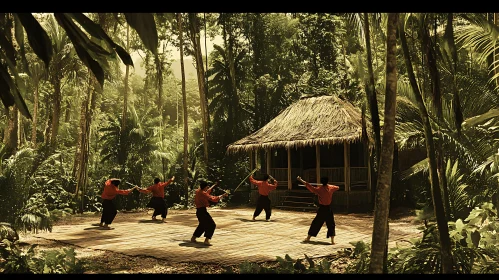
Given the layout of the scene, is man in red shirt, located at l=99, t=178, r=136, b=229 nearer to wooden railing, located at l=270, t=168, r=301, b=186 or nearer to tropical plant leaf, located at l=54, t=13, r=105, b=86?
tropical plant leaf, located at l=54, t=13, r=105, b=86

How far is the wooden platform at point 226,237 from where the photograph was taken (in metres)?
9.29

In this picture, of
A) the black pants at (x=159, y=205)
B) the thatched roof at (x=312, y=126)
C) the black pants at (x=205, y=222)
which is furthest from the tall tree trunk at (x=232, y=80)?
the black pants at (x=205, y=222)

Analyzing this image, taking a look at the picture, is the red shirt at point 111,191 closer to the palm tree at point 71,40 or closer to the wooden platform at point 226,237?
the wooden platform at point 226,237

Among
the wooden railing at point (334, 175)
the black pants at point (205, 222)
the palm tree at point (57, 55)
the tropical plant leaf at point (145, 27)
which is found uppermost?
the palm tree at point (57, 55)

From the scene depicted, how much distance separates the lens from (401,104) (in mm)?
15508

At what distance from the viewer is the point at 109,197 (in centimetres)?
1277

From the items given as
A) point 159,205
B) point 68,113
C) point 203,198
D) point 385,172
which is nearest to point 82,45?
point 385,172

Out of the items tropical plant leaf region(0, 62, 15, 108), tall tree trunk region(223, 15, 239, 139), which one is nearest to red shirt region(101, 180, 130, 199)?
Result: tropical plant leaf region(0, 62, 15, 108)

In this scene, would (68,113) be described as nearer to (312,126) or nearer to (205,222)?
(312,126)

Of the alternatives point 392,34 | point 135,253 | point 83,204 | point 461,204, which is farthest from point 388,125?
point 83,204

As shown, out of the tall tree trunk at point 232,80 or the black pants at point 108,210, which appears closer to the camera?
the black pants at point 108,210
